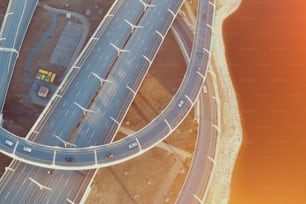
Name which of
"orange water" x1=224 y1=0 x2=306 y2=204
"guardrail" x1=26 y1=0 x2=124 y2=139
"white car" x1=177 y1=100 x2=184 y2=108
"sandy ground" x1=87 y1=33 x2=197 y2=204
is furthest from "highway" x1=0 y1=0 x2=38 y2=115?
"orange water" x1=224 y1=0 x2=306 y2=204

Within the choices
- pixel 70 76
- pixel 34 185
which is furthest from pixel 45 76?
pixel 34 185

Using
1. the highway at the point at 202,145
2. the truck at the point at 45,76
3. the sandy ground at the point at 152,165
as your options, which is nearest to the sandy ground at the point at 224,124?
the highway at the point at 202,145

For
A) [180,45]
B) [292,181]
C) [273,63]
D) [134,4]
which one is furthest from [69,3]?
[292,181]

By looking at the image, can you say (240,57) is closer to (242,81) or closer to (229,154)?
(242,81)

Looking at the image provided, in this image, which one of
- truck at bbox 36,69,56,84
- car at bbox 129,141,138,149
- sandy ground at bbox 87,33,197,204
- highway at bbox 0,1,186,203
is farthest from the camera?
truck at bbox 36,69,56,84

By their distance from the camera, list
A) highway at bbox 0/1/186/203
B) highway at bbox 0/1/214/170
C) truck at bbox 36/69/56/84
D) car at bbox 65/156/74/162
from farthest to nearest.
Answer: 1. truck at bbox 36/69/56/84
2. car at bbox 65/156/74/162
3. highway at bbox 0/1/214/170
4. highway at bbox 0/1/186/203

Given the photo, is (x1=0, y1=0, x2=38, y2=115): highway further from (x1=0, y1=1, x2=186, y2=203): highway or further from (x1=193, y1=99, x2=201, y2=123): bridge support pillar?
(x1=193, y1=99, x2=201, y2=123): bridge support pillar
